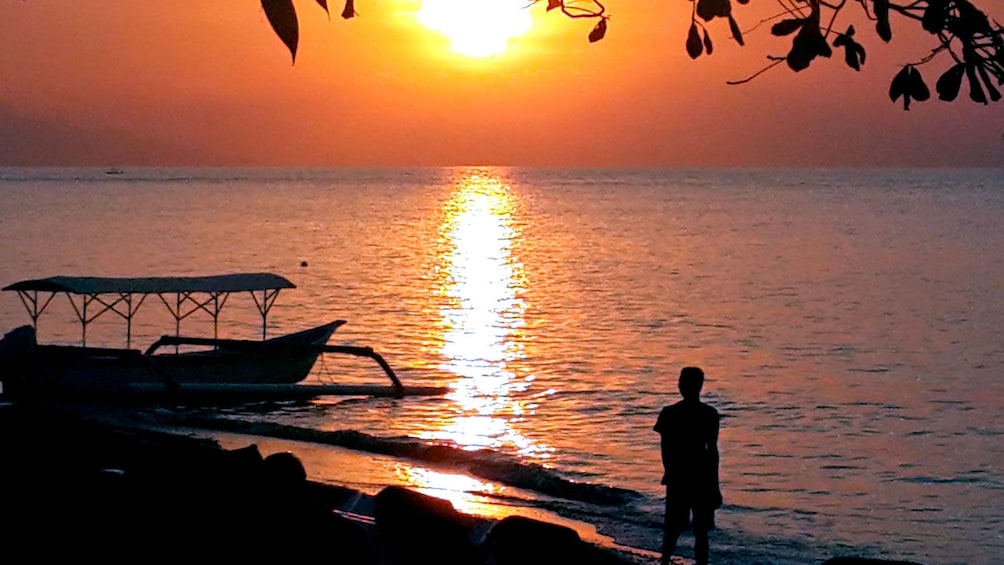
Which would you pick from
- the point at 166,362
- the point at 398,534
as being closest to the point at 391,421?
the point at 166,362

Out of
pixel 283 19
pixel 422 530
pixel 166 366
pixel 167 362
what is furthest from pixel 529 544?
pixel 167 362

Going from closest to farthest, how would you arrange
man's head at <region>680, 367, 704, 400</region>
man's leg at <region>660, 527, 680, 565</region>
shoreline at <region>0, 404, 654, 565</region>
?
shoreline at <region>0, 404, 654, 565</region> → man's head at <region>680, 367, 704, 400</region> → man's leg at <region>660, 527, 680, 565</region>

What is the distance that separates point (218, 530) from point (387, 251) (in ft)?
252

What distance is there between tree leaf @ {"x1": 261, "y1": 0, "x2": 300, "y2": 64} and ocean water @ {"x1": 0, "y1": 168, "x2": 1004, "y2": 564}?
524 inches

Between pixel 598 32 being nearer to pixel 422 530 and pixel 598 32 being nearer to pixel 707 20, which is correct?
pixel 707 20

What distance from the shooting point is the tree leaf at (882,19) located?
3854 millimetres

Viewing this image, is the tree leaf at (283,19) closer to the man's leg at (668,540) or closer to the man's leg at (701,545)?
the man's leg at (701,545)

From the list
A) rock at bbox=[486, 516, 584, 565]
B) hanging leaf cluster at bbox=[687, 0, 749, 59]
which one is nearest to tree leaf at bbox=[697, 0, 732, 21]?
hanging leaf cluster at bbox=[687, 0, 749, 59]

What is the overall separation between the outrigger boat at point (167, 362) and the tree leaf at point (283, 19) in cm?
2342

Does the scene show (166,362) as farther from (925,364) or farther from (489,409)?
(925,364)

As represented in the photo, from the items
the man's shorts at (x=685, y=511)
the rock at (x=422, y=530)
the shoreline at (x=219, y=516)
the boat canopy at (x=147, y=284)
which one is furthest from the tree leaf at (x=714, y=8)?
the boat canopy at (x=147, y=284)

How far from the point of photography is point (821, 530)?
58.3 feet

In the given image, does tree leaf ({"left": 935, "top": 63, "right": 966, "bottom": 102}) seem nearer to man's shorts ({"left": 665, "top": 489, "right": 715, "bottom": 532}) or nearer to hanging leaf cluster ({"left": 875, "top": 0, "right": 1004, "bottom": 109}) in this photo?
hanging leaf cluster ({"left": 875, "top": 0, "right": 1004, "bottom": 109})

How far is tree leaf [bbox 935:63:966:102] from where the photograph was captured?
410cm
